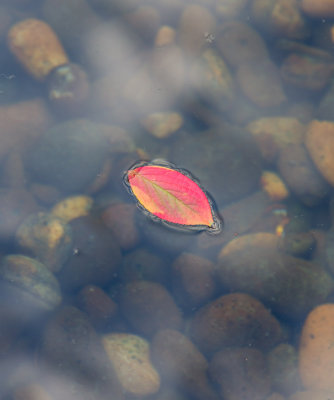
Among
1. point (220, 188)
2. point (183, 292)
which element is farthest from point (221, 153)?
point (183, 292)

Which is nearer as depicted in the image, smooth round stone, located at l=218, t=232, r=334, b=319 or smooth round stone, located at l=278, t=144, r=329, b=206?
smooth round stone, located at l=218, t=232, r=334, b=319

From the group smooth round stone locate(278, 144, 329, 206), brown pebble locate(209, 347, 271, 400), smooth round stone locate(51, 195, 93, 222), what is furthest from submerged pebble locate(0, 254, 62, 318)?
smooth round stone locate(278, 144, 329, 206)

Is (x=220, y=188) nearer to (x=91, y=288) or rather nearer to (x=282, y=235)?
(x=282, y=235)

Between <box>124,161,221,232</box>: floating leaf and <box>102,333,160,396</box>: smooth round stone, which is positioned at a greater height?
<box>124,161,221,232</box>: floating leaf

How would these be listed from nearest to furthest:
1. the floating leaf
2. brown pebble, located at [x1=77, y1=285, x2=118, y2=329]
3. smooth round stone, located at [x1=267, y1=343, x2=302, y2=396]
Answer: the floating leaf → smooth round stone, located at [x1=267, y1=343, x2=302, y2=396] → brown pebble, located at [x1=77, y1=285, x2=118, y2=329]

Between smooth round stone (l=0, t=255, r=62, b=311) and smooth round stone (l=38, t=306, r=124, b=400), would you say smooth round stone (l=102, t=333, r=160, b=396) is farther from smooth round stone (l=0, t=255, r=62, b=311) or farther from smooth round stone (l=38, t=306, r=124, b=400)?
smooth round stone (l=0, t=255, r=62, b=311)

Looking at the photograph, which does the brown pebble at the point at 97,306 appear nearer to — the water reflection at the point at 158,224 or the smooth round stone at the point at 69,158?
the water reflection at the point at 158,224

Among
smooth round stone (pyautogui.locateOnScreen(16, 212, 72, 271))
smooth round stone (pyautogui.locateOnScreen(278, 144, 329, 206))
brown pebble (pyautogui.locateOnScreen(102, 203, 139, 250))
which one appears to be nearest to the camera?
smooth round stone (pyautogui.locateOnScreen(16, 212, 72, 271))
